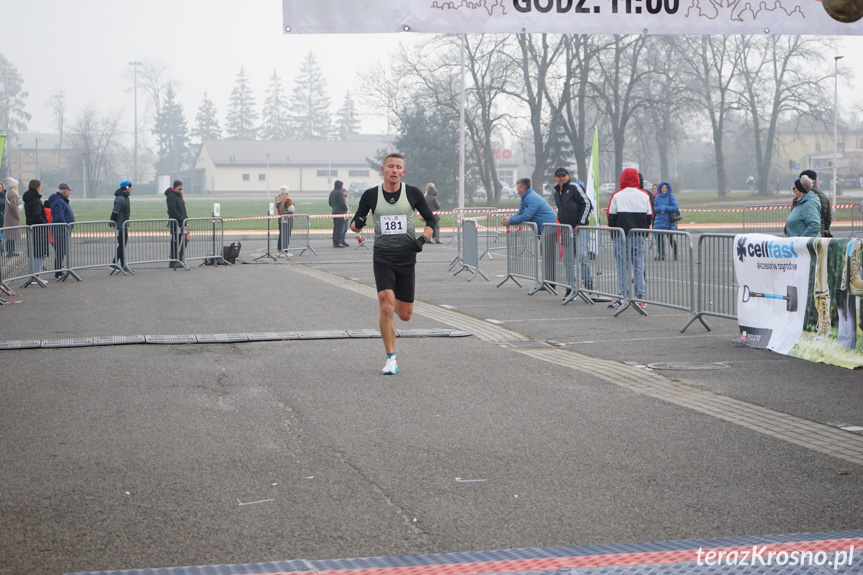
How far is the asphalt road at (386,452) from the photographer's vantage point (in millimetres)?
4621

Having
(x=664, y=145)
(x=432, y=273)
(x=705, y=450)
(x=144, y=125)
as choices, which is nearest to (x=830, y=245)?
(x=705, y=450)

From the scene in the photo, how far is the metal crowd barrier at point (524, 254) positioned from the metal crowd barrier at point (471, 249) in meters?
1.34

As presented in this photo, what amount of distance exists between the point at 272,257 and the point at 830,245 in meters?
17.9

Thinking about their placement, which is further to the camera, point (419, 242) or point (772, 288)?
point (772, 288)

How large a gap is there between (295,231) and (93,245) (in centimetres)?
720

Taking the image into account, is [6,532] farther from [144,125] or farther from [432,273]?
[144,125]

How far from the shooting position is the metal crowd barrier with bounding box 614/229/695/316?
1185 cm

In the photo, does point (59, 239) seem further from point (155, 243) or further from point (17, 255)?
point (155, 243)

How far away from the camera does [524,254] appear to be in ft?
54.8

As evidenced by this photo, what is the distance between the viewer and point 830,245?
31.2 ft

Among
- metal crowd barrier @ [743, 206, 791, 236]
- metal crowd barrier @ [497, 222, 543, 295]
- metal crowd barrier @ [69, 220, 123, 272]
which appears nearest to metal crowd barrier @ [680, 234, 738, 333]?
metal crowd barrier @ [497, 222, 543, 295]

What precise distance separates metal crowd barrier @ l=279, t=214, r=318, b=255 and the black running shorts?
1679 centimetres

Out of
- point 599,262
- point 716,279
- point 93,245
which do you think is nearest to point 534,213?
point 599,262

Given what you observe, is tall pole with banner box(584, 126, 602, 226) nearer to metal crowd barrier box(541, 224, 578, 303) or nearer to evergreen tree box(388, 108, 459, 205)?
metal crowd barrier box(541, 224, 578, 303)
